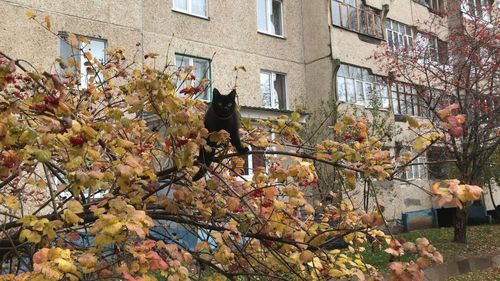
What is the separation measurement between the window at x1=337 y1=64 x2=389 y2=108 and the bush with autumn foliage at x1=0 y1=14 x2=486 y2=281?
14362 millimetres

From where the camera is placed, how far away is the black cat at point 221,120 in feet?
10.2

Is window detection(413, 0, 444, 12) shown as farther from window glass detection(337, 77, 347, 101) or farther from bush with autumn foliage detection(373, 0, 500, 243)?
window glass detection(337, 77, 347, 101)

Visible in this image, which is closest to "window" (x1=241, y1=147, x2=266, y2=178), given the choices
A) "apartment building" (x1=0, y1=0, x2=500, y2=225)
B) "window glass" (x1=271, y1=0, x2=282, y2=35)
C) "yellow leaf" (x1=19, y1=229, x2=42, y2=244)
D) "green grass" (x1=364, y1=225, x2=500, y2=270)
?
"yellow leaf" (x1=19, y1=229, x2=42, y2=244)

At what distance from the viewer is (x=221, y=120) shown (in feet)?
10.3

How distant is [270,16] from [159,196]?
625 inches

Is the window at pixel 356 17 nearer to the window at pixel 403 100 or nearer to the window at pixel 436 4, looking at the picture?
the window at pixel 403 100

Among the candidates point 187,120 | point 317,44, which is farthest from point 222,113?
point 317,44

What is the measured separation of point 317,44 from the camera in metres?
18.2

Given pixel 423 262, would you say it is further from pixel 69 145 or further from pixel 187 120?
pixel 69 145

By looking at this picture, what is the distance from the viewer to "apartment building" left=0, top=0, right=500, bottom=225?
13109mm

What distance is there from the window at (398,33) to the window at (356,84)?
2.46 m

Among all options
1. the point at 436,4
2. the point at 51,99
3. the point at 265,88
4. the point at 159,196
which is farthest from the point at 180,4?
the point at 436,4

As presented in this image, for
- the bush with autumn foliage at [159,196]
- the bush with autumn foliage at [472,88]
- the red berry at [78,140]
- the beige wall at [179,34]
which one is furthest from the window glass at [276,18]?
the red berry at [78,140]

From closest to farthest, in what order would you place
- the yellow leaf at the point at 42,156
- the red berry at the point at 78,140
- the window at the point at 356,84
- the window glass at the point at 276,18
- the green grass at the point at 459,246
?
the yellow leaf at the point at 42,156, the red berry at the point at 78,140, the green grass at the point at 459,246, the window at the point at 356,84, the window glass at the point at 276,18
